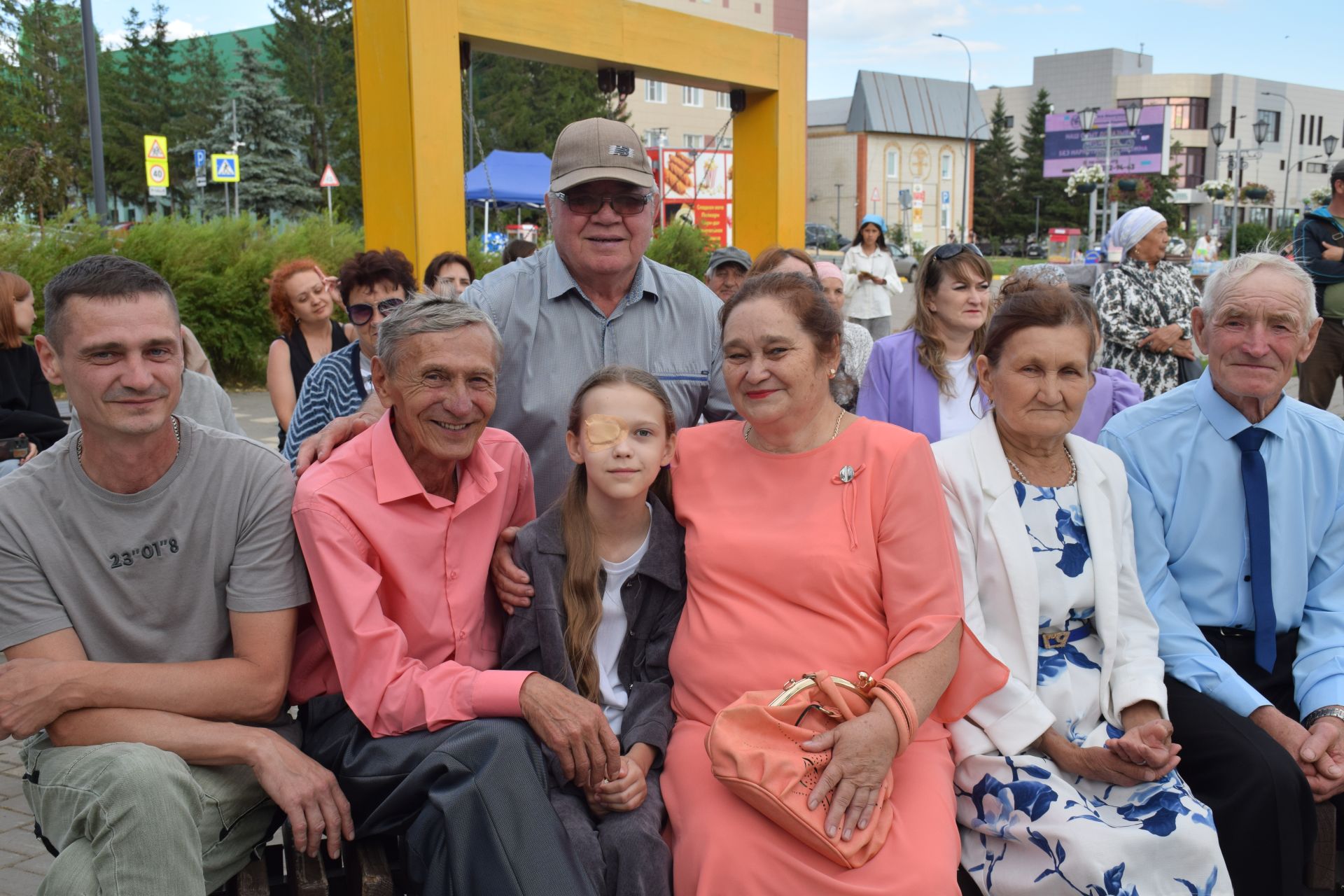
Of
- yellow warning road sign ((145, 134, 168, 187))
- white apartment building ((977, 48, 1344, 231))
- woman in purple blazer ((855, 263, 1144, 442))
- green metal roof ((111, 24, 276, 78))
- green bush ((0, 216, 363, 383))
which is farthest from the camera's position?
white apartment building ((977, 48, 1344, 231))

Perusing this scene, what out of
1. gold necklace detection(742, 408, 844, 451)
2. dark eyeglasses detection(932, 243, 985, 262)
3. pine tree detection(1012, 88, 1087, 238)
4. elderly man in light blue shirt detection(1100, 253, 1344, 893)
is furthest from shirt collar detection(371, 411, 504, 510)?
pine tree detection(1012, 88, 1087, 238)

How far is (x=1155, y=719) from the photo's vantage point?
2.75 metres

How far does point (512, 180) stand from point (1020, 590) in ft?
83.1

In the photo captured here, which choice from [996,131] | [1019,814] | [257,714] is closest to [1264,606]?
[1019,814]

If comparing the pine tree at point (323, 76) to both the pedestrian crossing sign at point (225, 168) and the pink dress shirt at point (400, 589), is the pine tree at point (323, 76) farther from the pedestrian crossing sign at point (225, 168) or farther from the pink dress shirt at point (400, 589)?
the pink dress shirt at point (400, 589)

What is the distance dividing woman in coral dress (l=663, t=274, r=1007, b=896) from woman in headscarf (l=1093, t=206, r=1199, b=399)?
464 centimetres

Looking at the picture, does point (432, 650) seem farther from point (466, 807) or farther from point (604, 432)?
point (604, 432)

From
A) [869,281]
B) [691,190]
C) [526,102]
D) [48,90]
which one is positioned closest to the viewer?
[869,281]

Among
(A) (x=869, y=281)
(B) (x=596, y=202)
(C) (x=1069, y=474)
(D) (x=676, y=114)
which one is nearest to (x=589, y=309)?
(B) (x=596, y=202)

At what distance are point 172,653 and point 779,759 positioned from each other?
4.98ft

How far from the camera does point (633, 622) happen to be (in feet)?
9.41

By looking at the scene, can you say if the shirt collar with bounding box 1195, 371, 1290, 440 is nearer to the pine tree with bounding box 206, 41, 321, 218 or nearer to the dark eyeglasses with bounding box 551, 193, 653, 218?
the dark eyeglasses with bounding box 551, 193, 653, 218

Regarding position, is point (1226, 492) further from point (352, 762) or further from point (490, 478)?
point (352, 762)

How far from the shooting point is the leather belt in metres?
2.92
